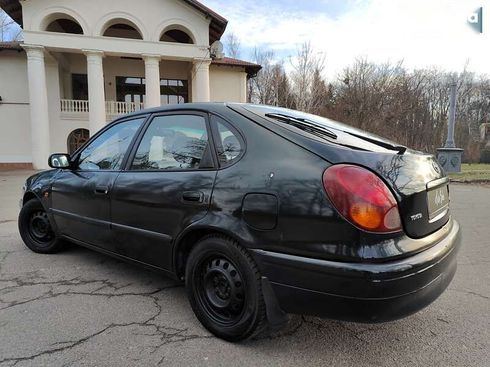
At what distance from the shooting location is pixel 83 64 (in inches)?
863

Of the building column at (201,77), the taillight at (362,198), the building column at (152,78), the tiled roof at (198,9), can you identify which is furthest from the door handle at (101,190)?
the tiled roof at (198,9)

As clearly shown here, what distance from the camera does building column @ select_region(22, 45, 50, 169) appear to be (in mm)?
17906

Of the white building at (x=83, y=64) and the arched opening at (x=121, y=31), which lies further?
the arched opening at (x=121, y=31)

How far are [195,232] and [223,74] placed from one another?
72.0 ft

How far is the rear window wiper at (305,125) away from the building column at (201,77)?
1857cm

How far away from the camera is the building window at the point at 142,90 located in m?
22.9

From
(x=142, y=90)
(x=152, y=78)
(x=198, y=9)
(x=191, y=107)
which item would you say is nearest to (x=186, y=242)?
(x=191, y=107)

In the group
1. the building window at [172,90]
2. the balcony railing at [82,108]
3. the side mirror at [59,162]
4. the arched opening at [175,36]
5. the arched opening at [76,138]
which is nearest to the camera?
the side mirror at [59,162]

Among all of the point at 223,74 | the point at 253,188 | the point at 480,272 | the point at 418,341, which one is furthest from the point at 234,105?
the point at 223,74

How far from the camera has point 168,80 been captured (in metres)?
23.4

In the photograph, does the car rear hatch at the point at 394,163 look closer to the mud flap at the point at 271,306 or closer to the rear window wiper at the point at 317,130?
the rear window wiper at the point at 317,130

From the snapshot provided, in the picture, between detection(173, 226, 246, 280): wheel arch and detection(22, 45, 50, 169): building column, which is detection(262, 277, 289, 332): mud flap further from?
detection(22, 45, 50, 169): building column

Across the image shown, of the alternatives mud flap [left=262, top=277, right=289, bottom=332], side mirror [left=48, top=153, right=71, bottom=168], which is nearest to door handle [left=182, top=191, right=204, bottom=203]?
mud flap [left=262, top=277, right=289, bottom=332]

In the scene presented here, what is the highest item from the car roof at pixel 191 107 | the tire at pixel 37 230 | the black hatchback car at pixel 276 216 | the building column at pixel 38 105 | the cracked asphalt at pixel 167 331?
the building column at pixel 38 105
